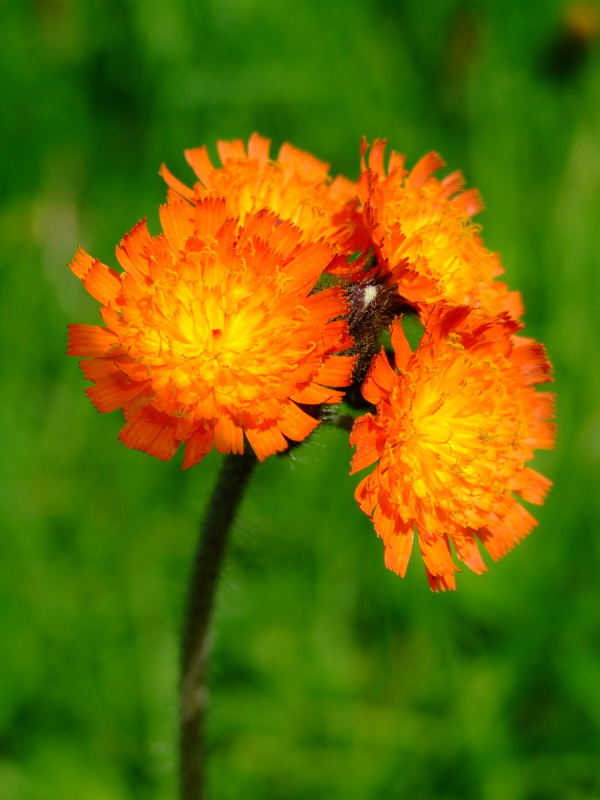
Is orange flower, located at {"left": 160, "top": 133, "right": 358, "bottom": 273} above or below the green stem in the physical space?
above

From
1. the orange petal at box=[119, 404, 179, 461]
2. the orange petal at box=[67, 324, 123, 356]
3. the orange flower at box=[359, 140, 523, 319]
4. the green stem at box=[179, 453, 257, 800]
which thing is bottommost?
the green stem at box=[179, 453, 257, 800]

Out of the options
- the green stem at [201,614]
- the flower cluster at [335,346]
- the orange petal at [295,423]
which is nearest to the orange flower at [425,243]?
the flower cluster at [335,346]

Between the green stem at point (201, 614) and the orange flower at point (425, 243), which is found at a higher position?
the orange flower at point (425, 243)

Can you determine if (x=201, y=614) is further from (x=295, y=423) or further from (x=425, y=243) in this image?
(x=425, y=243)

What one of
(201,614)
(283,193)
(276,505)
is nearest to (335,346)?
(283,193)

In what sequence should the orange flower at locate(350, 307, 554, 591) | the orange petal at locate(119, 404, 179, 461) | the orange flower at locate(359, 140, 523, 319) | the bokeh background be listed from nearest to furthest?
1. the orange petal at locate(119, 404, 179, 461)
2. the orange flower at locate(350, 307, 554, 591)
3. the orange flower at locate(359, 140, 523, 319)
4. the bokeh background

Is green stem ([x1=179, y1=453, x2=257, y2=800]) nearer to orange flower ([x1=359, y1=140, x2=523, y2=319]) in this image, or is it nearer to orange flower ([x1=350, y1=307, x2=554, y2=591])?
orange flower ([x1=350, y1=307, x2=554, y2=591])

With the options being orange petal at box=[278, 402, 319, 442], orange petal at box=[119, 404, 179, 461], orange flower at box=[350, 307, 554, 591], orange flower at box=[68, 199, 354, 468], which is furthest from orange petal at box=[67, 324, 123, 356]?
orange flower at box=[350, 307, 554, 591]

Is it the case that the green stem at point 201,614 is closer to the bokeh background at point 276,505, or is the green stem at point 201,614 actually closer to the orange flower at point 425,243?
the bokeh background at point 276,505
